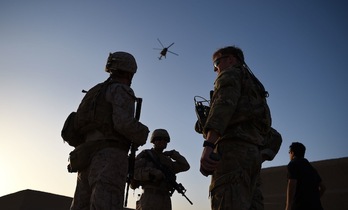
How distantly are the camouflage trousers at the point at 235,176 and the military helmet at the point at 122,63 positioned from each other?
1.71 metres

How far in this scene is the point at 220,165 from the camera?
2707 millimetres

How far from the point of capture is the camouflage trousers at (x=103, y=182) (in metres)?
3.19

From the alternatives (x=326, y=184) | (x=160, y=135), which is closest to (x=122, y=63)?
(x=160, y=135)

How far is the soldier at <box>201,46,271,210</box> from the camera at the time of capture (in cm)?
252

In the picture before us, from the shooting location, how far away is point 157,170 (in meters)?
5.63

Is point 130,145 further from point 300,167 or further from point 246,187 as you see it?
point 300,167

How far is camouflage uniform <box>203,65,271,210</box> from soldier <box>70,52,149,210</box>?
1076mm

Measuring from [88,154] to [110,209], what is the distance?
A: 654mm

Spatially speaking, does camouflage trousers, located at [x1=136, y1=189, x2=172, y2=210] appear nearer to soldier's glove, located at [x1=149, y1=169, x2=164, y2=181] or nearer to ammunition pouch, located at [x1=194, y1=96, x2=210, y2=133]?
soldier's glove, located at [x1=149, y1=169, x2=164, y2=181]

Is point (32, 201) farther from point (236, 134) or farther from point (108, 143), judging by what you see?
point (236, 134)

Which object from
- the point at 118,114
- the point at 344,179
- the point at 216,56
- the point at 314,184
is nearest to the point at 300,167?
the point at 314,184

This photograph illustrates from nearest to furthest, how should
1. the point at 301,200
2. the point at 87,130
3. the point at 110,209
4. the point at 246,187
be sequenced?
the point at 246,187 → the point at 110,209 → the point at 87,130 → the point at 301,200

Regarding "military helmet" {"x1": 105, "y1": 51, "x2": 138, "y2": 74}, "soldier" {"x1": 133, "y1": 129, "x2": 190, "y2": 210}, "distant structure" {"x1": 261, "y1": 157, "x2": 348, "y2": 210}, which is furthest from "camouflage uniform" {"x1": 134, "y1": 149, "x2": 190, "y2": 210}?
"distant structure" {"x1": 261, "y1": 157, "x2": 348, "y2": 210}

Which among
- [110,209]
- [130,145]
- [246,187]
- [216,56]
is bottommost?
[110,209]
